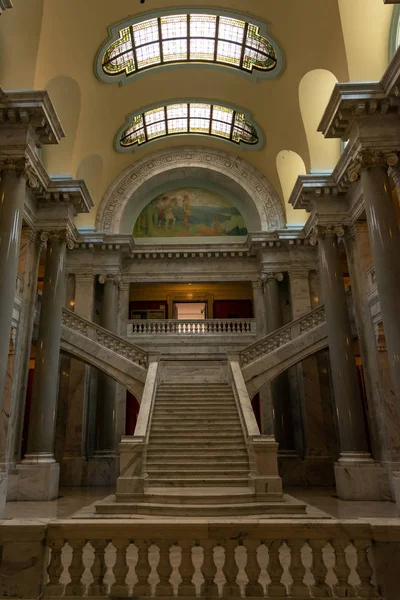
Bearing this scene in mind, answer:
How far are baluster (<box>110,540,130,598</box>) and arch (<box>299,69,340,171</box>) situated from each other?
13043mm

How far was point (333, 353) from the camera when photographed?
12.5 metres

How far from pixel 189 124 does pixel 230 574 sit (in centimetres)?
1842

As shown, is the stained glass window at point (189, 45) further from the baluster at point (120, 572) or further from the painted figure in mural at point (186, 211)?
the baluster at point (120, 572)

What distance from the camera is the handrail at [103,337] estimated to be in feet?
47.9

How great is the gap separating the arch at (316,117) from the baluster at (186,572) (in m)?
12.9

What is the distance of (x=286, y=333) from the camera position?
14844mm

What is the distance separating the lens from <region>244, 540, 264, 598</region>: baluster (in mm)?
3381

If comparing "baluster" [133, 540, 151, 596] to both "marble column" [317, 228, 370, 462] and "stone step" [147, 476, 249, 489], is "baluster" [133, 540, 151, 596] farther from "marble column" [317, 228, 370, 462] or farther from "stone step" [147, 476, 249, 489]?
"marble column" [317, 228, 370, 462]

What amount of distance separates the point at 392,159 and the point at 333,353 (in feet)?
17.4

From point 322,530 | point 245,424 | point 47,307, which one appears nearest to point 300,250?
point 245,424

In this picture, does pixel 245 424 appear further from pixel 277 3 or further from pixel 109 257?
pixel 277 3

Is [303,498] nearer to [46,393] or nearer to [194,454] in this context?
[194,454]

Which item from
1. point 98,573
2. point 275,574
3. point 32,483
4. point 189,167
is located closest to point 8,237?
point 32,483

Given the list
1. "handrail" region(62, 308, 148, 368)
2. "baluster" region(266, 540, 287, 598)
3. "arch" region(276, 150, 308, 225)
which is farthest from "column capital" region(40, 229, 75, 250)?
"baluster" region(266, 540, 287, 598)
